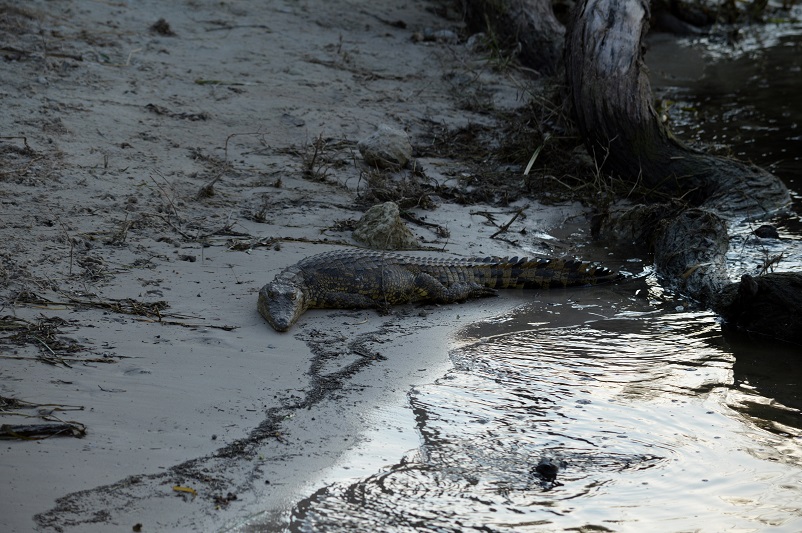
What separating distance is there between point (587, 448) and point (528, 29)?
756 centimetres

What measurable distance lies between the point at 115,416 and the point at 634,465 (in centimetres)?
227

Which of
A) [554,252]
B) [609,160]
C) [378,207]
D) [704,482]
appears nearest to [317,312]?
[378,207]

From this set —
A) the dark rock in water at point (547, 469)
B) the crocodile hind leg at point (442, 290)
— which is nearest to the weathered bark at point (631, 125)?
the crocodile hind leg at point (442, 290)

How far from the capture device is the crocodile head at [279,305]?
4.61 meters

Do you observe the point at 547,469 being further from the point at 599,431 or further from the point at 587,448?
the point at 599,431

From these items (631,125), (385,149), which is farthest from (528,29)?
(385,149)

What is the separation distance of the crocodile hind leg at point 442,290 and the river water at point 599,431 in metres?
0.36

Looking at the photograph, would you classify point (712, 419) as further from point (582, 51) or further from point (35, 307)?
point (582, 51)

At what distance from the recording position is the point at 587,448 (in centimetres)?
374

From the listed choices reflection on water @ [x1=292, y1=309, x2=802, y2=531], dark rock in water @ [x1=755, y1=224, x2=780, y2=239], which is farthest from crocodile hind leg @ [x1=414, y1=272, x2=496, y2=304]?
dark rock in water @ [x1=755, y1=224, x2=780, y2=239]

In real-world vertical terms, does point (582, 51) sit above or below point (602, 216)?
above

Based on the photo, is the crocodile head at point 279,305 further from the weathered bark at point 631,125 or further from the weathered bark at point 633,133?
the weathered bark at point 631,125

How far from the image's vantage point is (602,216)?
262 inches

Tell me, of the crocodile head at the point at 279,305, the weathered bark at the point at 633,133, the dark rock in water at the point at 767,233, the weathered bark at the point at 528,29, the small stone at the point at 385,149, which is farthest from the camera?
the weathered bark at the point at 528,29
